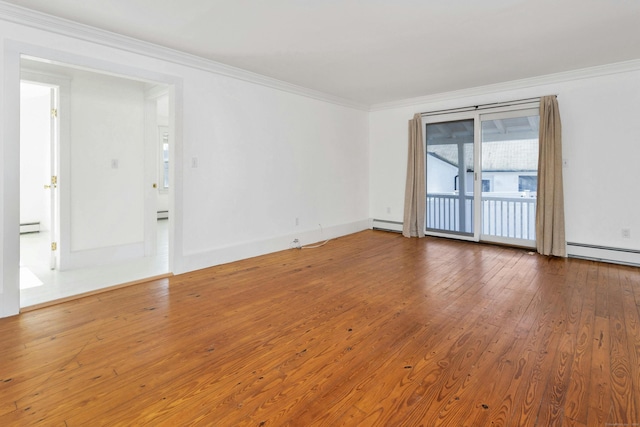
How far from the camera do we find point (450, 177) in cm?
570

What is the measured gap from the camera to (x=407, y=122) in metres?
6.03

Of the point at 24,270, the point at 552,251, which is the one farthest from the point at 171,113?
the point at 552,251

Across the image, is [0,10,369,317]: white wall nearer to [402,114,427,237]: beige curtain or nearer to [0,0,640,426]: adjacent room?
[0,0,640,426]: adjacent room

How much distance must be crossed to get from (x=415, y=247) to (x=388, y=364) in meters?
3.36

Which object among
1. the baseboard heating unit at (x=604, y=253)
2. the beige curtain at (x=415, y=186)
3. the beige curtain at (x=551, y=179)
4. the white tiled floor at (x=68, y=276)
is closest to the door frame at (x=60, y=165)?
the white tiled floor at (x=68, y=276)

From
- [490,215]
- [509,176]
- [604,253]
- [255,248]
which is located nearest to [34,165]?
[255,248]

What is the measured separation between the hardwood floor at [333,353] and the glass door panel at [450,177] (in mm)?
2204

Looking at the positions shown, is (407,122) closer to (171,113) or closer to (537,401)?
(171,113)

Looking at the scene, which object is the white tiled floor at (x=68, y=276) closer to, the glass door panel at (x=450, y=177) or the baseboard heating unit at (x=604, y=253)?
the glass door panel at (x=450, y=177)

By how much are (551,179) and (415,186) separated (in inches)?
79.4

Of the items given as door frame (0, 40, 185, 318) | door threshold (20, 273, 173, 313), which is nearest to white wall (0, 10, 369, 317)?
door frame (0, 40, 185, 318)

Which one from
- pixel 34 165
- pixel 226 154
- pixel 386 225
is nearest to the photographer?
pixel 226 154

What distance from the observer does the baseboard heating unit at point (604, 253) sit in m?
4.03

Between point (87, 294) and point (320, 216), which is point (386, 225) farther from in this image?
point (87, 294)
